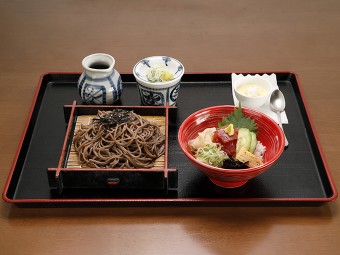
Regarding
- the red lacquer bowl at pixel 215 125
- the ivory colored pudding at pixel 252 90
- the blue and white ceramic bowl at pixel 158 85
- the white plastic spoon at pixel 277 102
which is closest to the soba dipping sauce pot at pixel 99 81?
the blue and white ceramic bowl at pixel 158 85

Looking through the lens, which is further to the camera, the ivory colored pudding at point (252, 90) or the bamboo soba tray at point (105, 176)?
the ivory colored pudding at point (252, 90)

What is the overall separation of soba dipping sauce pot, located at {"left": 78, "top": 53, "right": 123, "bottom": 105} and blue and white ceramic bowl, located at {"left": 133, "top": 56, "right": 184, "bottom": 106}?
0.09 metres

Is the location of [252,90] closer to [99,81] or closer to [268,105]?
[268,105]

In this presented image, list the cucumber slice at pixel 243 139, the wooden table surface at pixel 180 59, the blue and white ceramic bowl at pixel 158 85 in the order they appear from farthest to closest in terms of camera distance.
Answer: the blue and white ceramic bowl at pixel 158 85 → the cucumber slice at pixel 243 139 → the wooden table surface at pixel 180 59

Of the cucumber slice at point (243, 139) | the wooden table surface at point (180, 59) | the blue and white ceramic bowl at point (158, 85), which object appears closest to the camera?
the wooden table surface at point (180, 59)

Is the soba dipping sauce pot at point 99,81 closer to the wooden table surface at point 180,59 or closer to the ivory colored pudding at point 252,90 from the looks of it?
the wooden table surface at point 180,59

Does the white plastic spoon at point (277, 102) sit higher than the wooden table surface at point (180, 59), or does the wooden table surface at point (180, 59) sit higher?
the white plastic spoon at point (277, 102)

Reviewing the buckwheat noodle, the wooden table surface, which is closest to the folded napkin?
the wooden table surface

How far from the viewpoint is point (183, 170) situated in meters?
1.56

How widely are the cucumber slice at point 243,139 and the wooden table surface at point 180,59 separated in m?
0.20

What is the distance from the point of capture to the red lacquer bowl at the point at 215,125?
1.38 metres

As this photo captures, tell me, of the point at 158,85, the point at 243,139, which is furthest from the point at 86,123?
the point at 243,139
